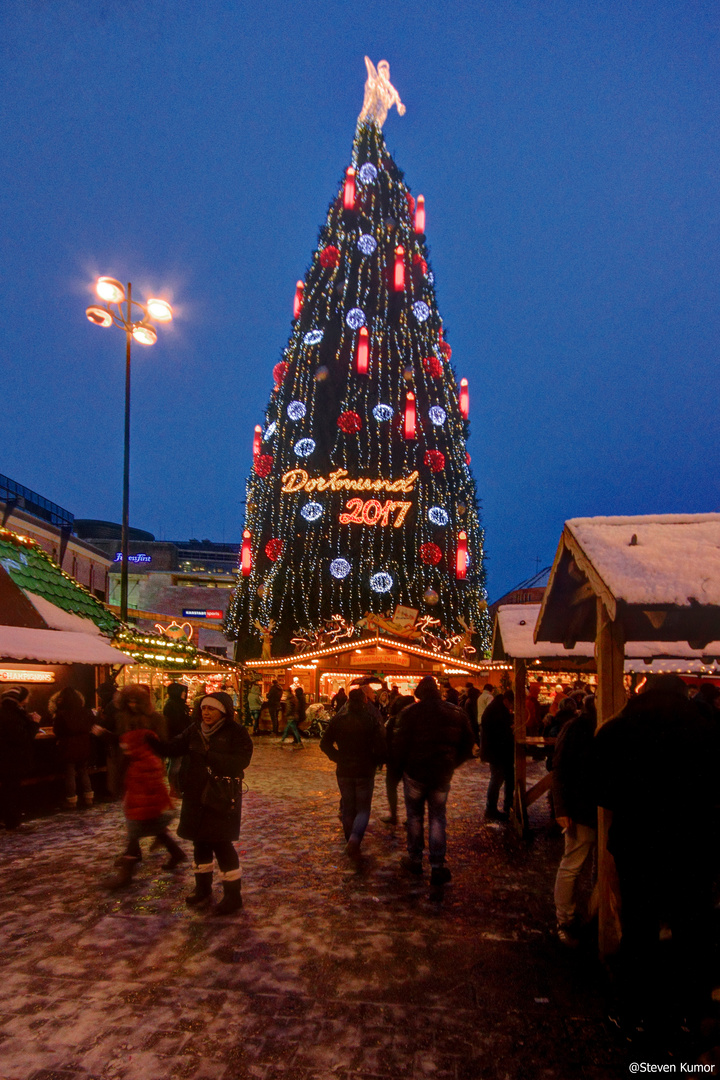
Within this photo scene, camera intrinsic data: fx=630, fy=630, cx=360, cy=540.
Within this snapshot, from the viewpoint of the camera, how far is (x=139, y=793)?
5910 millimetres

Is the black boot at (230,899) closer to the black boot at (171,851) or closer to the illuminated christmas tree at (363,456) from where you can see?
the black boot at (171,851)

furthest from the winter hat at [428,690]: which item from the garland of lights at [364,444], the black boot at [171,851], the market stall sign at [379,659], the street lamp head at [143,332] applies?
the garland of lights at [364,444]

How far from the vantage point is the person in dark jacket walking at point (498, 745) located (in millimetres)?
8633

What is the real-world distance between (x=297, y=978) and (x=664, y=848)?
2.48 metres

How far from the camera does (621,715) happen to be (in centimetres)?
346

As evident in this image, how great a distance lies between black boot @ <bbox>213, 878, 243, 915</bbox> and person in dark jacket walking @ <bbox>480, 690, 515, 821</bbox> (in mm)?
4387

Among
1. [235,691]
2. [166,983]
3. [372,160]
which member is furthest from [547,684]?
[372,160]

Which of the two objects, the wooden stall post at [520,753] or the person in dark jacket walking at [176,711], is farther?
the person in dark jacket walking at [176,711]

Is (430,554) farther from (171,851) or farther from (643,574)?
(643,574)

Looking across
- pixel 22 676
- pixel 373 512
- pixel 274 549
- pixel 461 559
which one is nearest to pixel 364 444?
pixel 373 512

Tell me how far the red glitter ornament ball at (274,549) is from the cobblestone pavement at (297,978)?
3225cm

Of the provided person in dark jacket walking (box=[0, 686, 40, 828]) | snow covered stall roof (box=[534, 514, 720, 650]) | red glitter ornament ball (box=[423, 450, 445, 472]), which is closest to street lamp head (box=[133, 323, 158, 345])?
person in dark jacket walking (box=[0, 686, 40, 828])

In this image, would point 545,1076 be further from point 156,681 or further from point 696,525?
point 156,681

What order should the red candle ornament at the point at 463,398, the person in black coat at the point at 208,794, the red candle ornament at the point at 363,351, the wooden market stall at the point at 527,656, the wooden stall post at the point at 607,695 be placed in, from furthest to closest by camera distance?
1. the red candle ornament at the point at 463,398
2. the red candle ornament at the point at 363,351
3. the wooden market stall at the point at 527,656
4. the person in black coat at the point at 208,794
5. the wooden stall post at the point at 607,695
